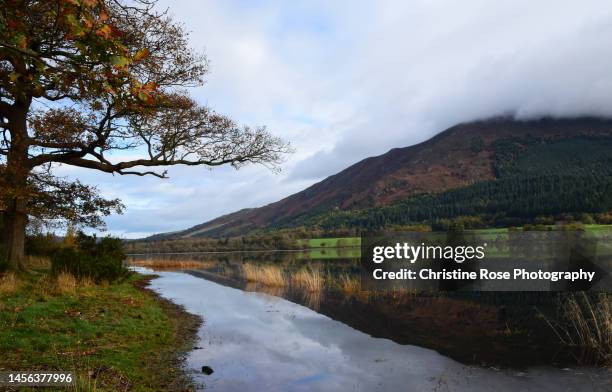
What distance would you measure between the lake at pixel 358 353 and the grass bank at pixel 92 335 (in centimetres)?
90

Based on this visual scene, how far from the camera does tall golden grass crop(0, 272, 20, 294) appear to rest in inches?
656

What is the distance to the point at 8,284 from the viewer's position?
1733 cm

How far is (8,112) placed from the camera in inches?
819

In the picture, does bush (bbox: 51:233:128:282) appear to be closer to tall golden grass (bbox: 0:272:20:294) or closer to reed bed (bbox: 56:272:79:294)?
reed bed (bbox: 56:272:79:294)

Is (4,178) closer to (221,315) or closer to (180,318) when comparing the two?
(180,318)

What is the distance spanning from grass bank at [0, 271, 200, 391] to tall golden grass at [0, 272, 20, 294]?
0.03 m

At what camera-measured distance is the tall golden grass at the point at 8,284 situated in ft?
54.6

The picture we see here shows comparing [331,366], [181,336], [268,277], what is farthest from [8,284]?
[268,277]

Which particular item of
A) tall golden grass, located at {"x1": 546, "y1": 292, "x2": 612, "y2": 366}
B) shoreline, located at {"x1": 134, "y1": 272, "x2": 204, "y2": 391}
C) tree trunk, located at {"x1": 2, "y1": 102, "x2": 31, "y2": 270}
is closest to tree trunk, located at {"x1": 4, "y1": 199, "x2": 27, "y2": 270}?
tree trunk, located at {"x1": 2, "y1": 102, "x2": 31, "y2": 270}

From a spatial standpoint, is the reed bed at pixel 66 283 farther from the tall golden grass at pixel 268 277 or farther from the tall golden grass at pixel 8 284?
the tall golden grass at pixel 268 277

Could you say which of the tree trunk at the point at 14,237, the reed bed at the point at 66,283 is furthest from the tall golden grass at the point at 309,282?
the tree trunk at the point at 14,237

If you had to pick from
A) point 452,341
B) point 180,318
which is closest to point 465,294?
point 452,341

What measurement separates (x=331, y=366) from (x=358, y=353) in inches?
65.0

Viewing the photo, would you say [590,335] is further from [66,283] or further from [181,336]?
[66,283]
